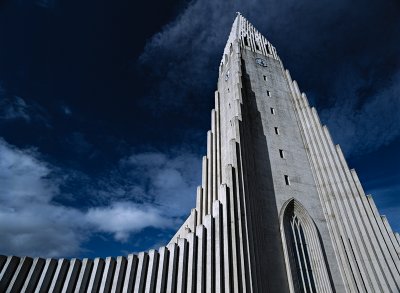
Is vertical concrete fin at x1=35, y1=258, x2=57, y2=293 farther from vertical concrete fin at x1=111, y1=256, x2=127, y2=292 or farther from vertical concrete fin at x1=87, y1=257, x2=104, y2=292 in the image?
vertical concrete fin at x1=111, y1=256, x2=127, y2=292

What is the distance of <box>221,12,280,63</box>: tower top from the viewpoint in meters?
31.5

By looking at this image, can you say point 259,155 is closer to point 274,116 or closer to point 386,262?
point 274,116

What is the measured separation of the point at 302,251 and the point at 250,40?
85.3 ft

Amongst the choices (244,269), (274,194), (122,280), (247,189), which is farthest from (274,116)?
(122,280)

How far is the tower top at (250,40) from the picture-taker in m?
31.5

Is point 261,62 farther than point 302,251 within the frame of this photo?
Yes

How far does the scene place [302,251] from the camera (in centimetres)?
1619

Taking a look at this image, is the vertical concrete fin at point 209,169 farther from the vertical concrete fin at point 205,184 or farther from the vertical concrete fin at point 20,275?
the vertical concrete fin at point 20,275

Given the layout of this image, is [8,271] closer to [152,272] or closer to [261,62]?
[152,272]

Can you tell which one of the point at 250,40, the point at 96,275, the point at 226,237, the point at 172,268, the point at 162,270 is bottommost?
the point at 96,275

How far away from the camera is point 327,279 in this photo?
15.2 meters

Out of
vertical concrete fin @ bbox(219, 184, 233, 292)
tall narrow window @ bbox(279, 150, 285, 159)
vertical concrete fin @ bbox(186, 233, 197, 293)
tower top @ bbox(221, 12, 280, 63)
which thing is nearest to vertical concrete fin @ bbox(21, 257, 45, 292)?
vertical concrete fin @ bbox(186, 233, 197, 293)

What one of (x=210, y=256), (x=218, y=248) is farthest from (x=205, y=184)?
(x=210, y=256)

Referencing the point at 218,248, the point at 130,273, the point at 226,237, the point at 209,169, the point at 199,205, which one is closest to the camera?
the point at 130,273
